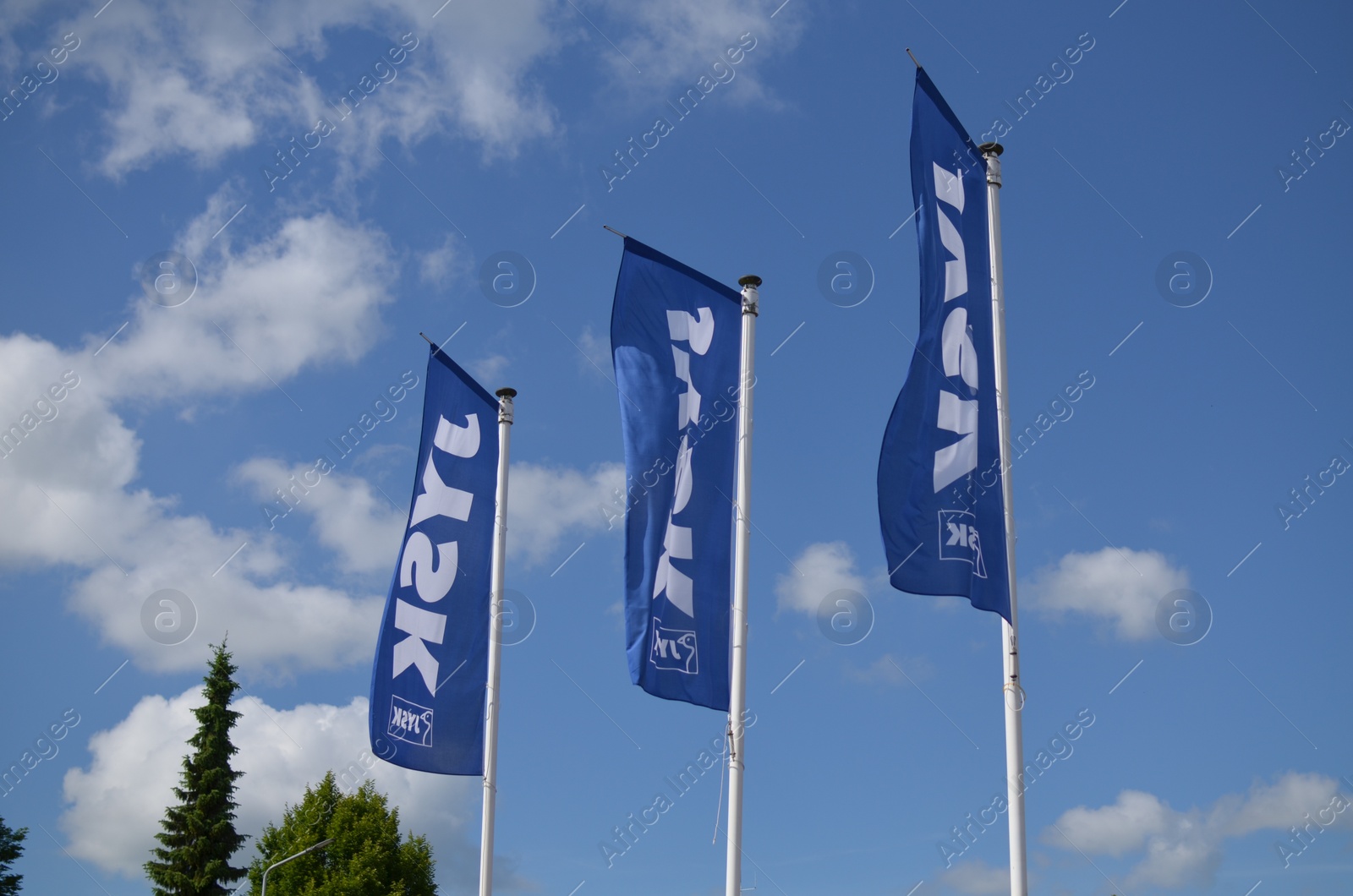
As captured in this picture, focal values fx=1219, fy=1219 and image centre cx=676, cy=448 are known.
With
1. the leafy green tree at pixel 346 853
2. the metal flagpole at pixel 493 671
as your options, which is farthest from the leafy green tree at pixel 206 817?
the metal flagpole at pixel 493 671

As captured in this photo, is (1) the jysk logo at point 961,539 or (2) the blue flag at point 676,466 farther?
(2) the blue flag at point 676,466

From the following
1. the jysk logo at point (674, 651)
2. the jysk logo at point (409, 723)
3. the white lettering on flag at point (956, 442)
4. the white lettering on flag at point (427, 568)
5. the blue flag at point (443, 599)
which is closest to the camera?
the white lettering on flag at point (956, 442)

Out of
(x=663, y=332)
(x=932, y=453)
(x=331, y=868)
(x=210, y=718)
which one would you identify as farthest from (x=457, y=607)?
(x=210, y=718)

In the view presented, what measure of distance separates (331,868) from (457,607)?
86.0ft

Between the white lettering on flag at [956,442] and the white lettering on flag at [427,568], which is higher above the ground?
the white lettering on flag at [427,568]

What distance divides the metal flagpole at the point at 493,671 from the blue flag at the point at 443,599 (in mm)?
123

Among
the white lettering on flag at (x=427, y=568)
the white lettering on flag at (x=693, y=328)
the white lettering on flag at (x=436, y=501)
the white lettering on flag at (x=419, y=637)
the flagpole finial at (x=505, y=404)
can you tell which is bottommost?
the white lettering on flag at (x=419, y=637)

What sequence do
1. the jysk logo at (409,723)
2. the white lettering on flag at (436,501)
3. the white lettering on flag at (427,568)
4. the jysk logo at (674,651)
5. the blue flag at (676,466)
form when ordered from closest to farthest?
the jysk logo at (674,651)
the blue flag at (676,466)
the jysk logo at (409,723)
the white lettering on flag at (427,568)
the white lettering on flag at (436,501)

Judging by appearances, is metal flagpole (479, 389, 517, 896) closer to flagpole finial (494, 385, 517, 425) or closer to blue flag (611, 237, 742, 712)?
flagpole finial (494, 385, 517, 425)

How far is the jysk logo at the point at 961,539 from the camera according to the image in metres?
12.6

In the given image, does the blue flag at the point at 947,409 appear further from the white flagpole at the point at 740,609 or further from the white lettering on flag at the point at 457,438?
the white lettering on flag at the point at 457,438

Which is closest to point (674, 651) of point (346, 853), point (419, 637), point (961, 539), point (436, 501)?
point (961, 539)

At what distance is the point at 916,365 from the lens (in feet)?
43.6

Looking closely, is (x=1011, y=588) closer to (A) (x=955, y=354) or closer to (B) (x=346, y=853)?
(A) (x=955, y=354)
